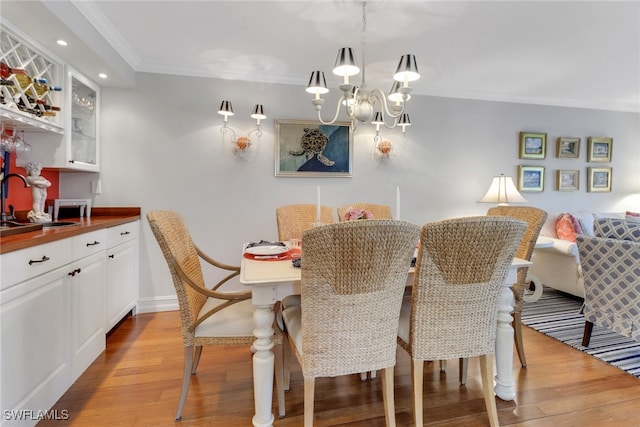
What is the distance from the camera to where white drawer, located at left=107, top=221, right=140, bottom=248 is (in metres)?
2.33

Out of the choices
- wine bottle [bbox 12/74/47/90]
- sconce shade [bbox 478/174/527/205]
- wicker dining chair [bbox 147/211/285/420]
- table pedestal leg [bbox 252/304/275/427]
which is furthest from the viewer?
sconce shade [bbox 478/174/527/205]

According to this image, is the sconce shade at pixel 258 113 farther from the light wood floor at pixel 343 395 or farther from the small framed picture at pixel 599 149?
the small framed picture at pixel 599 149

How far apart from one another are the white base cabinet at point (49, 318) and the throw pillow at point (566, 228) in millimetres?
4684

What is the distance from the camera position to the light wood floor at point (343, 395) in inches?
62.2

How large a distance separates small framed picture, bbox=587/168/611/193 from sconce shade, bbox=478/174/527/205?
156cm

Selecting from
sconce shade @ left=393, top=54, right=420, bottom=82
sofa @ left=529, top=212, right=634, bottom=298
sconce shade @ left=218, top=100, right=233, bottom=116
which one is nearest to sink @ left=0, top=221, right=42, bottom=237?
sconce shade @ left=218, top=100, right=233, bottom=116

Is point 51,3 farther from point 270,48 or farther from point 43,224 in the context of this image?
point 270,48

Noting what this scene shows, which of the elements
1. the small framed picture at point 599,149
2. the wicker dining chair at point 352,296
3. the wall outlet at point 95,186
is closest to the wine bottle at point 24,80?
the wall outlet at point 95,186

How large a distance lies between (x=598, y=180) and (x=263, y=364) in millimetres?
5042

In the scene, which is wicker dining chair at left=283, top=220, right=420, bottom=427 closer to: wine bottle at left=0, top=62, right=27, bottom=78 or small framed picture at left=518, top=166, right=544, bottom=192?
wine bottle at left=0, top=62, right=27, bottom=78

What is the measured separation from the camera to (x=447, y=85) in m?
3.53

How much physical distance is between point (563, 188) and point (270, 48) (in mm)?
4001

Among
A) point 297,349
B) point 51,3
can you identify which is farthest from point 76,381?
point 51,3

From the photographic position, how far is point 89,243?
1961 mm
